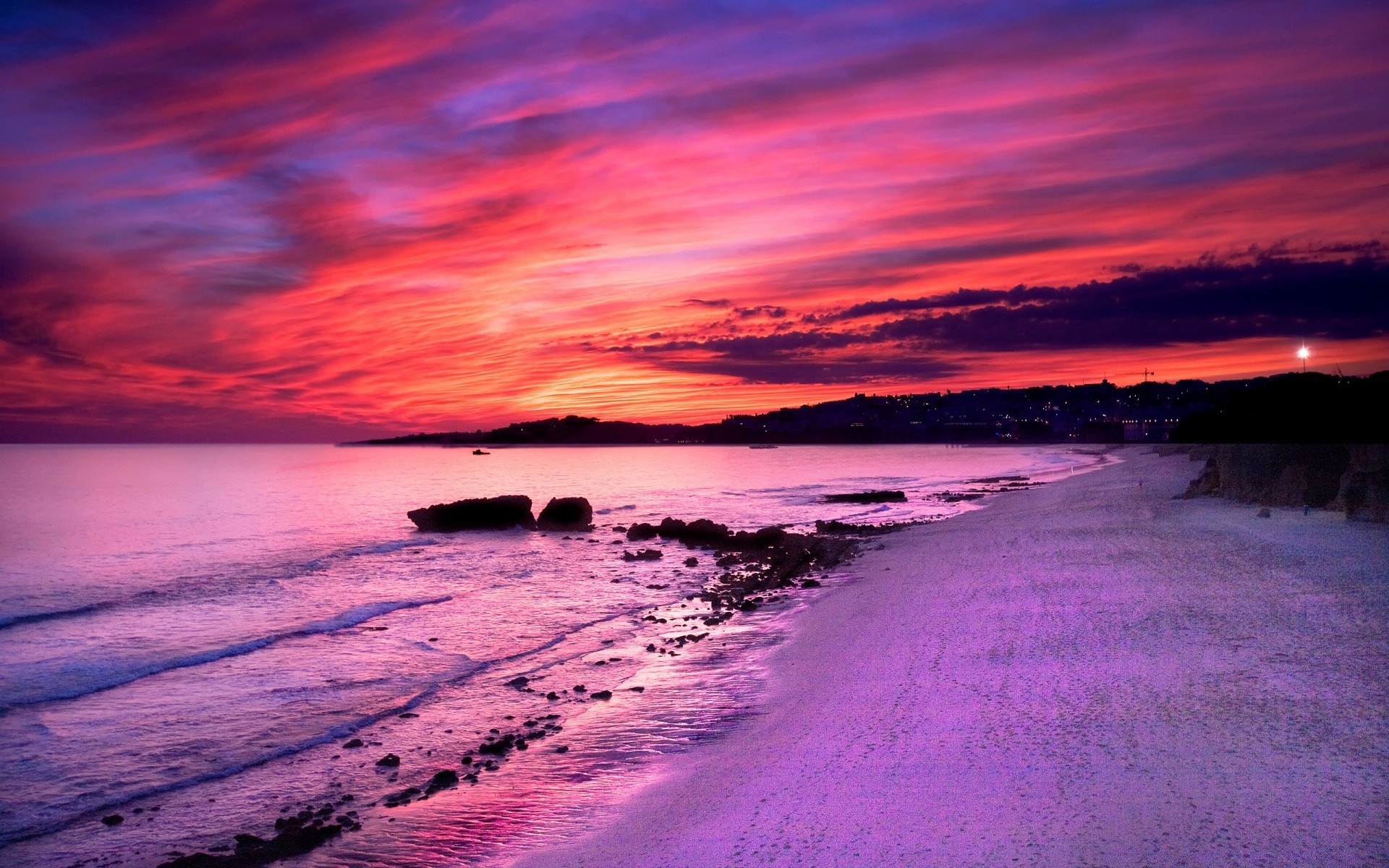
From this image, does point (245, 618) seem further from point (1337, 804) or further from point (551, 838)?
point (1337, 804)

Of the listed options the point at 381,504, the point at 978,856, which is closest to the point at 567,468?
the point at 381,504

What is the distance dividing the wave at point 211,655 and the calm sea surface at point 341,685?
76mm

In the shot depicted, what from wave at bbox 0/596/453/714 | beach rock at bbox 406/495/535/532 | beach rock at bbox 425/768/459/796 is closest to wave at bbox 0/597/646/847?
beach rock at bbox 425/768/459/796

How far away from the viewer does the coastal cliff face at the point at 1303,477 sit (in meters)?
19.6

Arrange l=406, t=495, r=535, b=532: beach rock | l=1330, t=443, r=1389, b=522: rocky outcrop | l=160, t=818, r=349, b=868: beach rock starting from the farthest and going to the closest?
l=406, t=495, r=535, b=532: beach rock, l=1330, t=443, r=1389, b=522: rocky outcrop, l=160, t=818, r=349, b=868: beach rock

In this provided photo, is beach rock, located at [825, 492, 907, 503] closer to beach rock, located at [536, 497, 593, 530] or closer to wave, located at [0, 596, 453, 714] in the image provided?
beach rock, located at [536, 497, 593, 530]

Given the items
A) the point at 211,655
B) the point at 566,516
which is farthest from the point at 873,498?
the point at 211,655

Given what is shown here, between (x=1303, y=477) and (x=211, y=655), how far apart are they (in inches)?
1125

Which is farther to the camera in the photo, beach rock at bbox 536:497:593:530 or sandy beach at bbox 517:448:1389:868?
beach rock at bbox 536:497:593:530

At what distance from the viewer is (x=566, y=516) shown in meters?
39.6

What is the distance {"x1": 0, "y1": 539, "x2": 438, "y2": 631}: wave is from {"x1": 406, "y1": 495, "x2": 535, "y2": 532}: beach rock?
Answer: 5733mm

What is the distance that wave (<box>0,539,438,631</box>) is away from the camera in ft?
67.1

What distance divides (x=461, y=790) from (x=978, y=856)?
5576 mm

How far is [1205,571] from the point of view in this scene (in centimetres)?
1484
